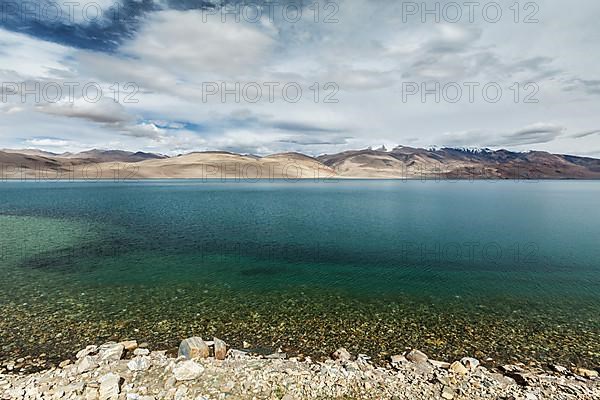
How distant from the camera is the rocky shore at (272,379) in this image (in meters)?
8.91

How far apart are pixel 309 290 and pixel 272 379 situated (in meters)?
9.44

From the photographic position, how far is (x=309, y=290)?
18.9 meters

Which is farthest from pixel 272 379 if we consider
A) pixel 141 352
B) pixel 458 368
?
pixel 458 368

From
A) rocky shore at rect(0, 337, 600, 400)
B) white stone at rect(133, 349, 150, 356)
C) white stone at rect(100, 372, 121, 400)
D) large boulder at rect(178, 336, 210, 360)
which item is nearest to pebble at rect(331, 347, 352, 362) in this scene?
rocky shore at rect(0, 337, 600, 400)

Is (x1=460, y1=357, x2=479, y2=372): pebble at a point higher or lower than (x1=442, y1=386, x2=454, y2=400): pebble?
lower

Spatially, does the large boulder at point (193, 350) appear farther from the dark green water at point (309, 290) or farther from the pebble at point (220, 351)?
the dark green water at point (309, 290)

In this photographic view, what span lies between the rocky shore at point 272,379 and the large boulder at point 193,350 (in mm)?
32

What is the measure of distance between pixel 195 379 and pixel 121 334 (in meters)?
5.87

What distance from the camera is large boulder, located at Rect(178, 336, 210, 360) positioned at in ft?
36.5

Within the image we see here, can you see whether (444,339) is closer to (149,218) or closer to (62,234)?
(62,234)

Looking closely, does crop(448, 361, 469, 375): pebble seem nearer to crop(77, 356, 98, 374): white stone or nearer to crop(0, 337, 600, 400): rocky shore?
crop(0, 337, 600, 400): rocky shore

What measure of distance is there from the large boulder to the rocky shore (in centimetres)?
3

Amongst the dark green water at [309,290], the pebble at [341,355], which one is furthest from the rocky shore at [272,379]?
the dark green water at [309,290]

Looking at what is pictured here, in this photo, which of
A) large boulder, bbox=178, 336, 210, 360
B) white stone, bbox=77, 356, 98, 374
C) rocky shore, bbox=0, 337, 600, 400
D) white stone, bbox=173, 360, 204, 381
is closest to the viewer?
rocky shore, bbox=0, 337, 600, 400
